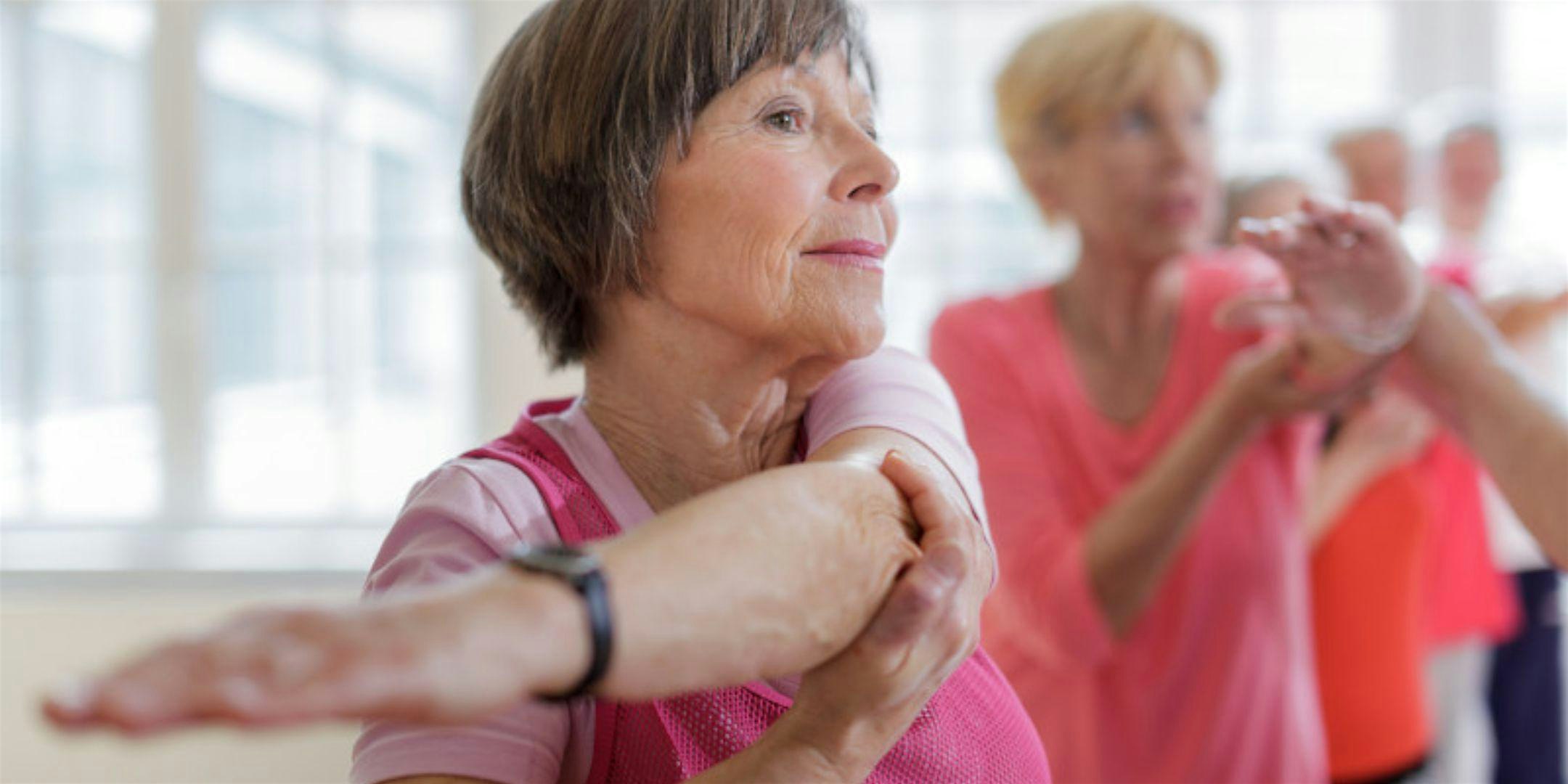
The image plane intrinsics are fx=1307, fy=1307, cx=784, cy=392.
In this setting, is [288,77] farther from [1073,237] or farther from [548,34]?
[548,34]

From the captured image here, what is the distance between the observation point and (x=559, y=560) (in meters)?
0.58

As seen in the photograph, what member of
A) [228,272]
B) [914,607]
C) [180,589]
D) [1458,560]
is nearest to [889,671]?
[914,607]

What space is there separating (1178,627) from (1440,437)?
113 centimetres

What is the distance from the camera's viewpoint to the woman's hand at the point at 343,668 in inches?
18.0

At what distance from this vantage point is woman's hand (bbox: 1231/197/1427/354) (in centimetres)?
123

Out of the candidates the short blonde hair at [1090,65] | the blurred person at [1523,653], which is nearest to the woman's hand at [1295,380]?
the short blonde hair at [1090,65]

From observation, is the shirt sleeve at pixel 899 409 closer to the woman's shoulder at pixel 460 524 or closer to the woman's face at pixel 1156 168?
the woman's shoulder at pixel 460 524

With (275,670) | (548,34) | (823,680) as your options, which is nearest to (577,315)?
(548,34)

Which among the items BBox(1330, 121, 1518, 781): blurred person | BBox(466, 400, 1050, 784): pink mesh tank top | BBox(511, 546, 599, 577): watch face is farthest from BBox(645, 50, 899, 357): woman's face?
BBox(1330, 121, 1518, 781): blurred person

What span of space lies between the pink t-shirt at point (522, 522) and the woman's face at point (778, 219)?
0.06 meters

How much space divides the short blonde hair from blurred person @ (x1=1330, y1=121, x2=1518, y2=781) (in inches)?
34.5

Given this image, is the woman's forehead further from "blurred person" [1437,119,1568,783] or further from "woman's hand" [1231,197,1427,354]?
"blurred person" [1437,119,1568,783]

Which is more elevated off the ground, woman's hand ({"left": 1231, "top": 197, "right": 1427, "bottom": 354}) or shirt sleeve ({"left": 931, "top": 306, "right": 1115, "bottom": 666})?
woman's hand ({"left": 1231, "top": 197, "right": 1427, "bottom": 354})

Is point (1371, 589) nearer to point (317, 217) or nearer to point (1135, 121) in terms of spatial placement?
point (1135, 121)
